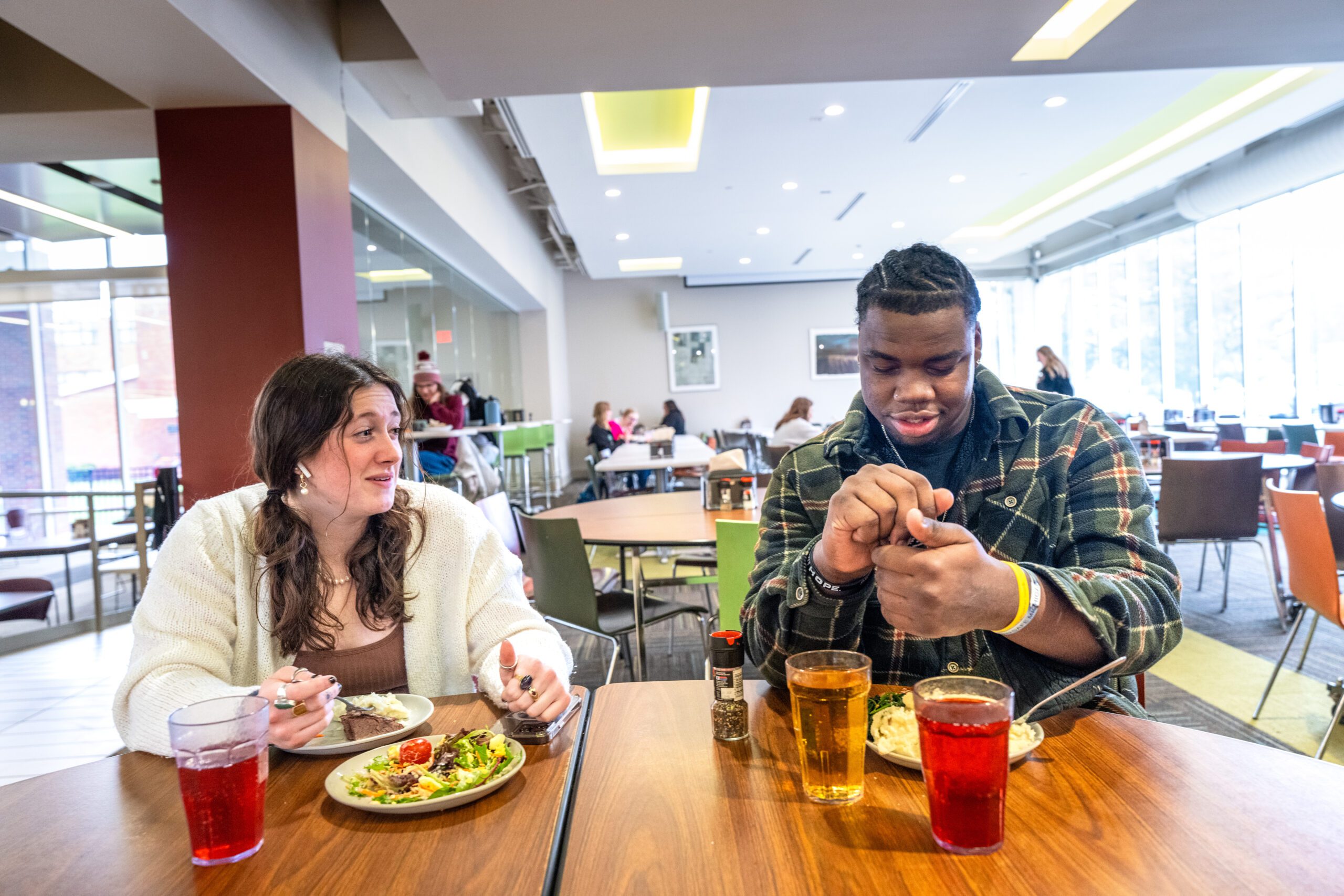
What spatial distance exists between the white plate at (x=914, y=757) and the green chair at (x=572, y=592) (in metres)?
1.70

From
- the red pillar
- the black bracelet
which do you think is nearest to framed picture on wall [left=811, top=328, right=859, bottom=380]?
the red pillar

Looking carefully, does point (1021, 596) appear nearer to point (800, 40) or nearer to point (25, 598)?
point (800, 40)

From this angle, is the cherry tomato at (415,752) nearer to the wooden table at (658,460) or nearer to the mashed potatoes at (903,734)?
the mashed potatoes at (903,734)

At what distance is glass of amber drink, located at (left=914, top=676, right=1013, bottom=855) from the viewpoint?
0.70 metres

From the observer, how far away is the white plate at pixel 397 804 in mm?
809

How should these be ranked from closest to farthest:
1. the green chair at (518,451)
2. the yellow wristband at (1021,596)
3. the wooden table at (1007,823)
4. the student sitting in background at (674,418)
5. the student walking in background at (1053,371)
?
the wooden table at (1007,823) < the yellow wristband at (1021,596) < the student walking in background at (1053,371) < the green chair at (518,451) < the student sitting in background at (674,418)

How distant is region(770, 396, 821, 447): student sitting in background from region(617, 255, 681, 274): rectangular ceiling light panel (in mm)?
5608

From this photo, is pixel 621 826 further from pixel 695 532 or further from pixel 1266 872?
pixel 695 532

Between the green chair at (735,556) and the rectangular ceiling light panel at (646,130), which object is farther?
the rectangular ceiling light panel at (646,130)

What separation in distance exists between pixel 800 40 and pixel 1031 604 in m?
3.62

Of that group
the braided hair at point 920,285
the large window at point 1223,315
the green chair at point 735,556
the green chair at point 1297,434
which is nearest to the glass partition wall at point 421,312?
the green chair at point 735,556

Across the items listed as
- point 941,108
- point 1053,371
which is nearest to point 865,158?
point 941,108

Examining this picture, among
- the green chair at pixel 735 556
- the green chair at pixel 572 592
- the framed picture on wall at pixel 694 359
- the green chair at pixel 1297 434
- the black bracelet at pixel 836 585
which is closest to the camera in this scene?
the black bracelet at pixel 836 585

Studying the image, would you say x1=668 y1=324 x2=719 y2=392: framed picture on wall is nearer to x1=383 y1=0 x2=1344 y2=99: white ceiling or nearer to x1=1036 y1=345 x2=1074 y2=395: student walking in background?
x1=1036 y1=345 x2=1074 y2=395: student walking in background
